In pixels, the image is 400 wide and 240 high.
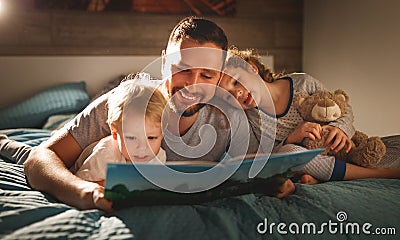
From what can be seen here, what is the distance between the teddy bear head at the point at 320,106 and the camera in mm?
Answer: 1845

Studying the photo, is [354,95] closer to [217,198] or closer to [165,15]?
[165,15]

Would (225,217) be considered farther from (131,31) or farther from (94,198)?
(131,31)

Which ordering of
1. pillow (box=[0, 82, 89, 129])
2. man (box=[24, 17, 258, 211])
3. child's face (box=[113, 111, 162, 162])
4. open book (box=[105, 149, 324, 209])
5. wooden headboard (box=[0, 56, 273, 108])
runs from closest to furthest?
open book (box=[105, 149, 324, 209]) < child's face (box=[113, 111, 162, 162]) < man (box=[24, 17, 258, 211]) < pillow (box=[0, 82, 89, 129]) < wooden headboard (box=[0, 56, 273, 108])

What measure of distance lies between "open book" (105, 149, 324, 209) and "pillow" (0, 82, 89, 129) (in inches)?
81.1

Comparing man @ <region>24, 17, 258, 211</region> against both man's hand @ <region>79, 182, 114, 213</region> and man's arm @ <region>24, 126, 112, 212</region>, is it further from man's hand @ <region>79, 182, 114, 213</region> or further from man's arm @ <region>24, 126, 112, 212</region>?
man's hand @ <region>79, 182, 114, 213</region>

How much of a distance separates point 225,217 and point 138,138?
1.00ft

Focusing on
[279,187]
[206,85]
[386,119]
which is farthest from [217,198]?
[386,119]

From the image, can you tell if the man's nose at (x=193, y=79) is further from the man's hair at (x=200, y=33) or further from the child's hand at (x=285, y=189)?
the child's hand at (x=285, y=189)

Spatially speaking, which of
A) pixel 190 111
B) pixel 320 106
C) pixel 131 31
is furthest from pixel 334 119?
pixel 131 31

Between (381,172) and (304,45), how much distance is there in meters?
2.50

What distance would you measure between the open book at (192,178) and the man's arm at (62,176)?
6 centimetres

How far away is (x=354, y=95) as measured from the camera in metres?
3.38

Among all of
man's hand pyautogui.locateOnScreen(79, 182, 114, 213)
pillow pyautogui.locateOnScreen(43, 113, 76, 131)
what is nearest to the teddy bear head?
man's hand pyautogui.locateOnScreen(79, 182, 114, 213)

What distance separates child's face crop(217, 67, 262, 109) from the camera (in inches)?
72.7
